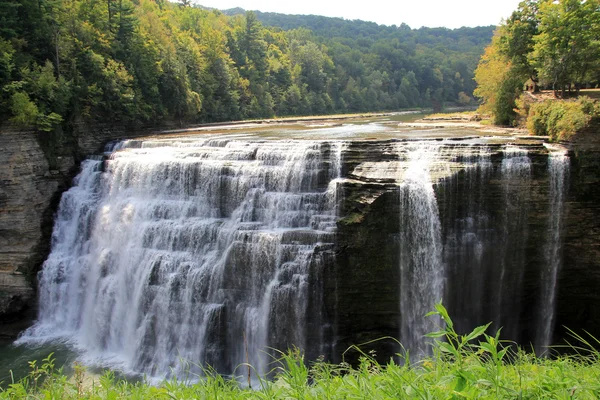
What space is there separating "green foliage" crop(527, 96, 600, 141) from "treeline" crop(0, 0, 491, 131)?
22.3 metres

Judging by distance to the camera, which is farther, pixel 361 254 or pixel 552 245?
pixel 552 245

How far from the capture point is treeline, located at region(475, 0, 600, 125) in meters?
21.8

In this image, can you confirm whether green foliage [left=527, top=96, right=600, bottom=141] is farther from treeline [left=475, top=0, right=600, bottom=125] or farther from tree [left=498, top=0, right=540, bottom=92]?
tree [left=498, top=0, right=540, bottom=92]

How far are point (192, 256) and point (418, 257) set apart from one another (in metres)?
8.45

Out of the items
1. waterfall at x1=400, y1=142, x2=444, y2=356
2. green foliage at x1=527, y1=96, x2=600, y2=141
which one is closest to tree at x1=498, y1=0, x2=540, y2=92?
green foliage at x1=527, y1=96, x2=600, y2=141

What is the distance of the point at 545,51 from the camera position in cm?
2267

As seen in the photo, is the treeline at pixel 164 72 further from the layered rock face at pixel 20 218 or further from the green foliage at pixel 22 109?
the layered rock face at pixel 20 218

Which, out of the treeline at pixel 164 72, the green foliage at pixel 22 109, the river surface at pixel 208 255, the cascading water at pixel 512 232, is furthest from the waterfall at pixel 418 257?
the treeline at pixel 164 72

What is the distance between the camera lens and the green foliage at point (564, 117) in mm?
16484

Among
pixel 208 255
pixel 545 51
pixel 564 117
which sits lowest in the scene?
pixel 208 255

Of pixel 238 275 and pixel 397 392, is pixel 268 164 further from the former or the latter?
pixel 397 392

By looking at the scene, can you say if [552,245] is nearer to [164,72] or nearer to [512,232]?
[512,232]

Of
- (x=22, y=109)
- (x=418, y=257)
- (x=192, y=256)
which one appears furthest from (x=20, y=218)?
(x=418, y=257)

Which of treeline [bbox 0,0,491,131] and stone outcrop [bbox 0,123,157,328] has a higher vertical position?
treeline [bbox 0,0,491,131]
